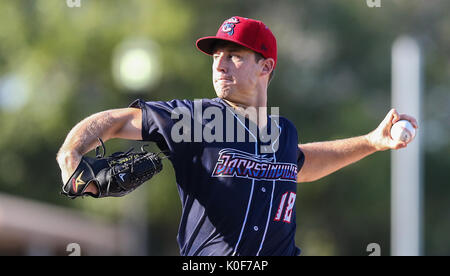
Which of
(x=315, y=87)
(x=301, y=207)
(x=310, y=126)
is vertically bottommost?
(x=301, y=207)

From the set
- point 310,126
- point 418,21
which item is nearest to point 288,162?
point 310,126

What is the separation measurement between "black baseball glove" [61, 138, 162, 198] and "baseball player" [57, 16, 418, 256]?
0.01 m

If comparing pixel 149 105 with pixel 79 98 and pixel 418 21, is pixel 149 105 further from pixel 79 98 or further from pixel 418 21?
pixel 418 21

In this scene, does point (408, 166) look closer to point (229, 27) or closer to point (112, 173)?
point (229, 27)

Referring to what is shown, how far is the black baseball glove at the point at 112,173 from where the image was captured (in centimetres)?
356

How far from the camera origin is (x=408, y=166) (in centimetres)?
1352

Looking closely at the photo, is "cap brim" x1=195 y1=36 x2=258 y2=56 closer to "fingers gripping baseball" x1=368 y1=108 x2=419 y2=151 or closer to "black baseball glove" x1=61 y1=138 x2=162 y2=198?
"black baseball glove" x1=61 y1=138 x2=162 y2=198

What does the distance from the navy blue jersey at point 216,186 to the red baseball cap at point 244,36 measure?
40 centimetres

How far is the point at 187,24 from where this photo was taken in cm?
1758

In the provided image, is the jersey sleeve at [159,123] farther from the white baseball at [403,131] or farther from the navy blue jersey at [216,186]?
the white baseball at [403,131]

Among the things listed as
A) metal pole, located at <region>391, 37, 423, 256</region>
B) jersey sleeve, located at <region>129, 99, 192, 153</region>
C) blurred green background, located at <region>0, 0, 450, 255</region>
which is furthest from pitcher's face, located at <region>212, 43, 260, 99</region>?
blurred green background, located at <region>0, 0, 450, 255</region>

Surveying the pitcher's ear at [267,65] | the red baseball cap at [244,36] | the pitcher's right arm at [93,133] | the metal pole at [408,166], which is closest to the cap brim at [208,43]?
the red baseball cap at [244,36]

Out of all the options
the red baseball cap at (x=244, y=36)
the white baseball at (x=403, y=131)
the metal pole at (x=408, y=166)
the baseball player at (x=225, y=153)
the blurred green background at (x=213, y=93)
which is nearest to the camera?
the baseball player at (x=225, y=153)
